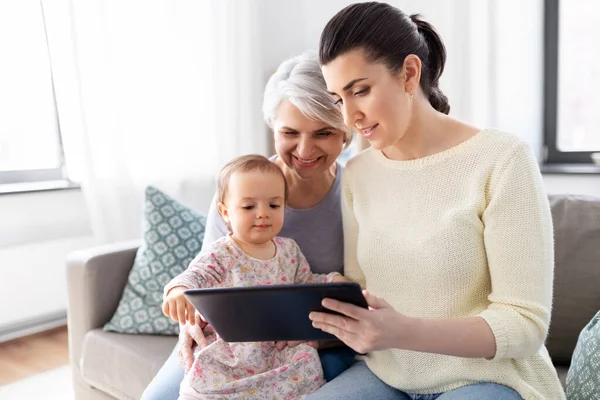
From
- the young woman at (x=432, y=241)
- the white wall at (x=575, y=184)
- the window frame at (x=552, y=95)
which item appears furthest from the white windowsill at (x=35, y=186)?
the window frame at (x=552, y=95)

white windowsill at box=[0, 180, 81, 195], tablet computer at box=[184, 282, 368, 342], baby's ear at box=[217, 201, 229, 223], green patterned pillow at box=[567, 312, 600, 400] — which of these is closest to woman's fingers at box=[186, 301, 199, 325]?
tablet computer at box=[184, 282, 368, 342]

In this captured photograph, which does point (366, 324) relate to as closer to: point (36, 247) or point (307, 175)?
point (307, 175)

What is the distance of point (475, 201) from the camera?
1.14 metres

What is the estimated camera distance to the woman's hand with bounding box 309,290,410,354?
98 centimetres

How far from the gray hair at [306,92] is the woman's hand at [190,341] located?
0.55 m

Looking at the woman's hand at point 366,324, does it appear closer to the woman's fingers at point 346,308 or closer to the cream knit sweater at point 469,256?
the woman's fingers at point 346,308

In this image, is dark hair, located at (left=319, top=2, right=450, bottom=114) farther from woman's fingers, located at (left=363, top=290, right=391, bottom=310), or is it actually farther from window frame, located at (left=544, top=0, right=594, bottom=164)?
window frame, located at (left=544, top=0, right=594, bottom=164)

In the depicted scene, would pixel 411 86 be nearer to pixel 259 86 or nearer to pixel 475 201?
pixel 475 201

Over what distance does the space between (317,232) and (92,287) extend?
0.84 metres

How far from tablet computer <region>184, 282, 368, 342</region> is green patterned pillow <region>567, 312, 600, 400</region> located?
0.58 metres

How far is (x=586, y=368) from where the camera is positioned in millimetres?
1290

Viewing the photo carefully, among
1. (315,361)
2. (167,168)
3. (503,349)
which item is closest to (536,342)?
(503,349)

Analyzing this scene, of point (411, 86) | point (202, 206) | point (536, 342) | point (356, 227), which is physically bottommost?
point (202, 206)

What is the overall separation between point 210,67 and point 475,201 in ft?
8.13
